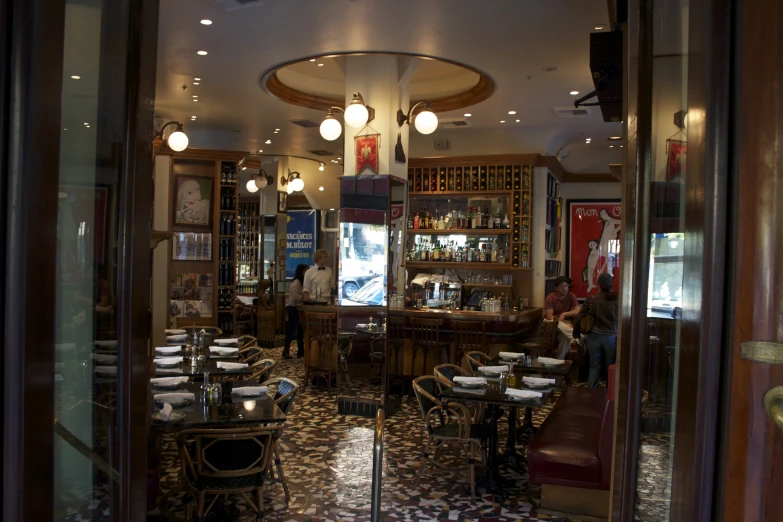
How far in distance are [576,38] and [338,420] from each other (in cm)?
475

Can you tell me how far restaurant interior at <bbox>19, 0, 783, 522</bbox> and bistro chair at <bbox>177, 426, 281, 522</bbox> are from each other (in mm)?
20

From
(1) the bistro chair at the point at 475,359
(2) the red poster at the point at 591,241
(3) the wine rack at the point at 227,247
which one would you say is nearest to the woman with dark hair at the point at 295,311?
(3) the wine rack at the point at 227,247

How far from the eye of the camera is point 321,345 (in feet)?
30.5

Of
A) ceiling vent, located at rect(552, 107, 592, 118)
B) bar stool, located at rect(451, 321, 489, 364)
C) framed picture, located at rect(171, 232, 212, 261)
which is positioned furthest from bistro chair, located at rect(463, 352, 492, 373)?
framed picture, located at rect(171, 232, 212, 261)

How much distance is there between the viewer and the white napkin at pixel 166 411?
174 inches

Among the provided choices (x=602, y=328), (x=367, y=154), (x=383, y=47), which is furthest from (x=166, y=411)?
(x=602, y=328)

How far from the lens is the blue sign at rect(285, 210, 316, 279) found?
1872 centimetres

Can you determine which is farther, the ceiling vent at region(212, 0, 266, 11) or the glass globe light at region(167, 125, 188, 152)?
the glass globe light at region(167, 125, 188, 152)

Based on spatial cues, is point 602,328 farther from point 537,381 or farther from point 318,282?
point 318,282

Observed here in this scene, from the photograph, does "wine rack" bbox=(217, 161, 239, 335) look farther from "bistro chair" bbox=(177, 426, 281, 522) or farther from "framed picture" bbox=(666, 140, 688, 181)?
"framed picture" bbox=(666, 140, 688, 181)

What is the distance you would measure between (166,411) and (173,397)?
0.42m

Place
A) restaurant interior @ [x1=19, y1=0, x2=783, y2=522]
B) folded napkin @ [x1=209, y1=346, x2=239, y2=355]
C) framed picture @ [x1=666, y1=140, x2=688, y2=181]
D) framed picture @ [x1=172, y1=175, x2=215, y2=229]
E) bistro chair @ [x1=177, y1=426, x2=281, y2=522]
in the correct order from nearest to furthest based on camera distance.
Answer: framed picture @ [x1=666, y1=140, x2=688, y2=181], restaurant interior @ [x1=19, y1=0, x2=783, y2=522], bistro chair @ [x1=177, y1=426, x2=281, y2=522], folded napkin @ [x1=209, y1=346, x2=239, y2=355], framed picture @ [x1=172, y1=175, x2=215, y2=229]

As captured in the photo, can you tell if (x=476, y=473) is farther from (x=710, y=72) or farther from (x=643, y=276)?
(x=710, y=72)

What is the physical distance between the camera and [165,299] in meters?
12.0
